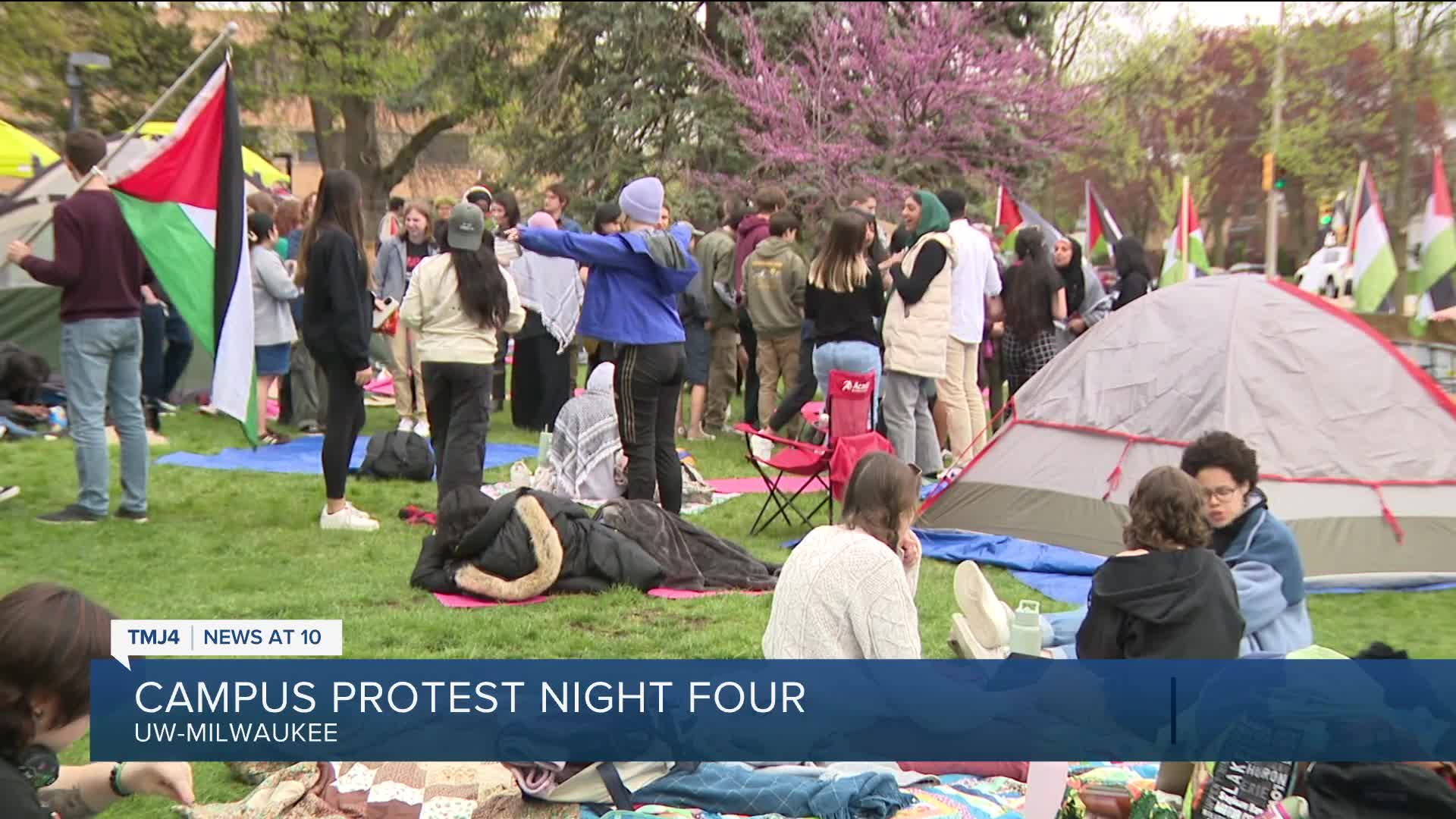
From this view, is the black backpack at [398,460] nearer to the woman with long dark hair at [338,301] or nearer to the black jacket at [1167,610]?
A: the woman with long dark hair at [338,301]

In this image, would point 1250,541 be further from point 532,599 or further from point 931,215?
point 931,215

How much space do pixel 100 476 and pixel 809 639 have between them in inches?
202

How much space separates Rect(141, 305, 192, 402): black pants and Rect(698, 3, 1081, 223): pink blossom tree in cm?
851

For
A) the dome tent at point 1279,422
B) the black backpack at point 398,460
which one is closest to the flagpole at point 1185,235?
the dome tent at point 1279,422

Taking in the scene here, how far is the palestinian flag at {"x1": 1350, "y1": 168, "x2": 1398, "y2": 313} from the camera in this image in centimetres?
1238

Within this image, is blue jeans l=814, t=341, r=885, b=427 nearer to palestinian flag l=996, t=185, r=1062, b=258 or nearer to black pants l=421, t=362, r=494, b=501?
black pants l=421, t=362, r=494, b=501

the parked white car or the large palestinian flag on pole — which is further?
the parked white car

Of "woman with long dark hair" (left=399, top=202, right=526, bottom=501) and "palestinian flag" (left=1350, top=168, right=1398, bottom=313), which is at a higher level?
"palestinian flag" (left=1350, top=168, right=1398, bottom=313)

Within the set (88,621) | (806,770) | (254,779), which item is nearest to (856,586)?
(806,770)

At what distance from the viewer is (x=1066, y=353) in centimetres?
816

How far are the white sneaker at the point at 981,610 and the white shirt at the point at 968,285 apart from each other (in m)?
4.39

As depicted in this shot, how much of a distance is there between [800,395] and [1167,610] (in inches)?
246

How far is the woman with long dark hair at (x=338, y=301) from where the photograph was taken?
7473 mm

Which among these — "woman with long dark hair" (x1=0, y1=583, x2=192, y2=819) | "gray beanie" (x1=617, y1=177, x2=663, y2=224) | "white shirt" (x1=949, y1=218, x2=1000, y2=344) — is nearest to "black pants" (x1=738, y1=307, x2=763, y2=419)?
"white shirt" (x1=949, y1=218, x2=1000, y2=344)
